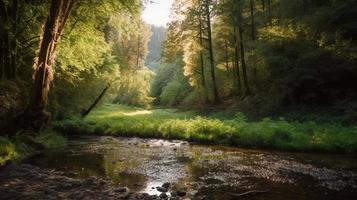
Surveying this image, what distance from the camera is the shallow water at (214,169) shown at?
8695 millimetres

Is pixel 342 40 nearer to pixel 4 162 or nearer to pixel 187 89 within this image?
pixel 4 162

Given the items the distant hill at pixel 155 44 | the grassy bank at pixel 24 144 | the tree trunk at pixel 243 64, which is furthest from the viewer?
the distant hill at pixel 155 44

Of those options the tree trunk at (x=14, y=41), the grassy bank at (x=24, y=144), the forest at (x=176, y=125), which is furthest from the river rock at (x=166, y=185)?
the tree trunk at (x=14, y=41)

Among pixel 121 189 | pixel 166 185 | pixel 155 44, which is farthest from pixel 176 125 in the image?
pixel 155 44

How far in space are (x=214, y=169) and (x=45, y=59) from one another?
27.9 feet

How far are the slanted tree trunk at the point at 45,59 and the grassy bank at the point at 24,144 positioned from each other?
71 cm

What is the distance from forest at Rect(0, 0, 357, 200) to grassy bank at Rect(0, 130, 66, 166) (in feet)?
0.25

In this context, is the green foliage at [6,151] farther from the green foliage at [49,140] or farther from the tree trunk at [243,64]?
the tree trunk at [243,64]

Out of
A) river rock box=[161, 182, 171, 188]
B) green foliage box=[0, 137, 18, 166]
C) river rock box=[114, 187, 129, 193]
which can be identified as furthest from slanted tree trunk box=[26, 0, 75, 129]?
river rock box=[161, 182, 171, 188]

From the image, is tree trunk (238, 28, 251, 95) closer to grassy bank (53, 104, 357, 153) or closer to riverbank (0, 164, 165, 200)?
grassy bank (53, 104, 357, 153)

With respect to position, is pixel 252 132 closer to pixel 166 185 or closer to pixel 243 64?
pixel 166 185

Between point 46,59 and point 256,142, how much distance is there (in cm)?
951

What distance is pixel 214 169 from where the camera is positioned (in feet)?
36.5

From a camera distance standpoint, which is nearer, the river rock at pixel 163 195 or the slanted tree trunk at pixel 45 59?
the river rock at pixel 163 195
